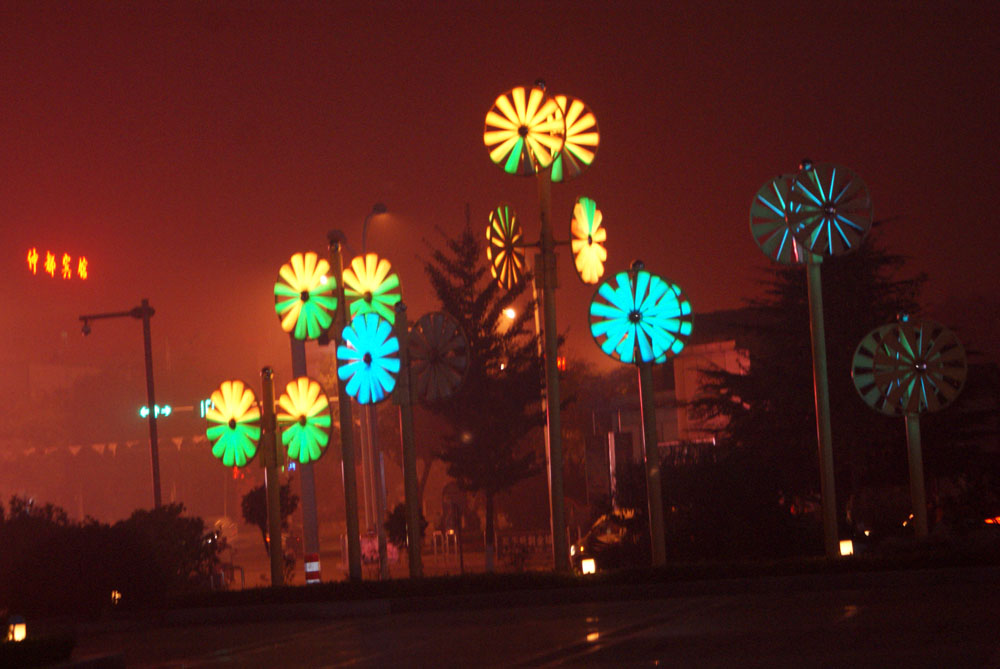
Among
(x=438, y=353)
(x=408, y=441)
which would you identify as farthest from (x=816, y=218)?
(x=408, y=441)

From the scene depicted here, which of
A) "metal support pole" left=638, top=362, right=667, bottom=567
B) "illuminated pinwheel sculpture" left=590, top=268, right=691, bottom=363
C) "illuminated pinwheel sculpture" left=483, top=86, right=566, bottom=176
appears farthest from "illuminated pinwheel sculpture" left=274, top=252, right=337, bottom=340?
"metal support pole" left=638, top=362, right=667, bottom=567

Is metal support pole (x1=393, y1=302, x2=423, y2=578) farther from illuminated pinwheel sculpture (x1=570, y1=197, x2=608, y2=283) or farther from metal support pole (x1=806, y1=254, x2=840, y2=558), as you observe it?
metal support pole (x1=806, y1=254, x2=840, y2=558)

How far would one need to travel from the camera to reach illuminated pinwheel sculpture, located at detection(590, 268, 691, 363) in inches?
790

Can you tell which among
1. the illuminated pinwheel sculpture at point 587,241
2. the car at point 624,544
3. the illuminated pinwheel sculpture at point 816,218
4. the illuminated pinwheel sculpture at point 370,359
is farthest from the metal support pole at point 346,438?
the illuminated pinwheel sculpture at point 816,218

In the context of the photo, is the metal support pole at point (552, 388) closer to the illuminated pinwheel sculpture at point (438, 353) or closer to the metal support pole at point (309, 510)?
the illuminated pinwheel sculpture at point (438, 353)

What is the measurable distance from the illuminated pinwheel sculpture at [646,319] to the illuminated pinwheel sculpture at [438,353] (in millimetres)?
2955

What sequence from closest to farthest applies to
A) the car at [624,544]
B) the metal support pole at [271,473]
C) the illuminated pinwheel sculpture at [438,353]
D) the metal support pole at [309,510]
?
the illuminated pinwheel sculpture at [438,353]
the metal support pole at [271,473]
the metal support pole at [309,510]
the car at [624,544]

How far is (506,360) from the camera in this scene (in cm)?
3891

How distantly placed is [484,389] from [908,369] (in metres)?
18.2

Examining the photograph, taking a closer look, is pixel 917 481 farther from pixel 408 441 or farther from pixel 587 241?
pixel 408 441

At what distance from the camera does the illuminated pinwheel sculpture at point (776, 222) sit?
19.9 m

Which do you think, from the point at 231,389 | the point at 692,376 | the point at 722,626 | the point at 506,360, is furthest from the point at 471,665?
the point at 692,376

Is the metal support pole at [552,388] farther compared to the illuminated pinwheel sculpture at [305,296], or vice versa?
the illuminated pinwheel sculpture at [305,296]

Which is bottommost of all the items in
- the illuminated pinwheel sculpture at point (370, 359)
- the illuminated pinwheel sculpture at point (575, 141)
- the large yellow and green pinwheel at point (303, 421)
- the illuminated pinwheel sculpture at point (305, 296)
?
the large yellow and green pinwheel at point (303, 421)
